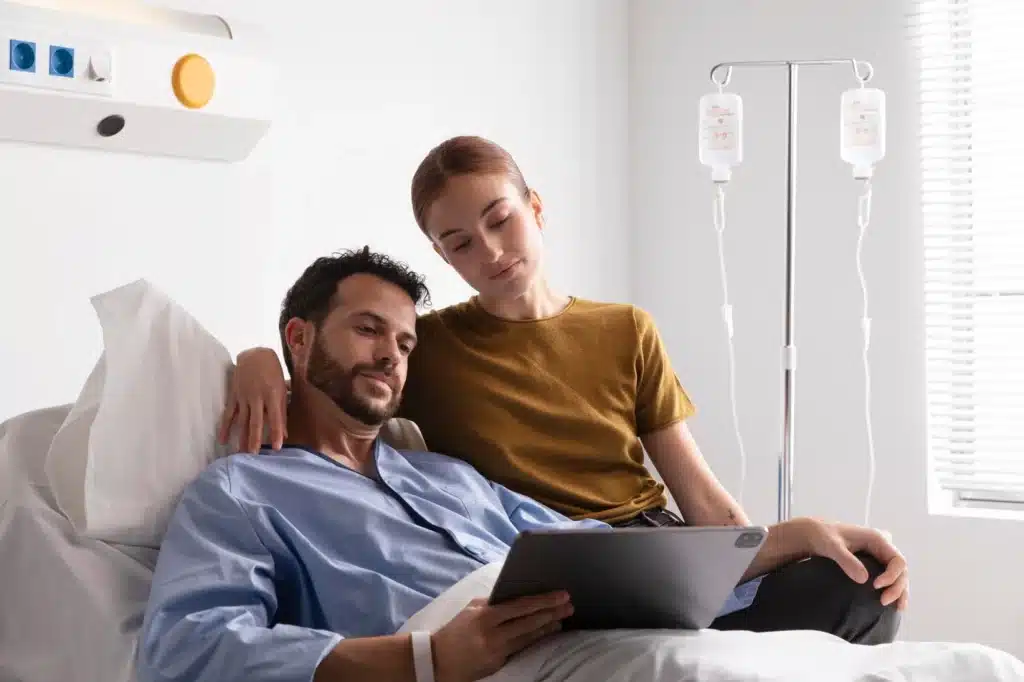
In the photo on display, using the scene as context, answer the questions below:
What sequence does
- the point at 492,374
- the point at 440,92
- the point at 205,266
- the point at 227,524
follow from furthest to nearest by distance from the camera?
1. the point at 440,92
2. the point at 205,266
3. the point at 492,374
4. the point at 227,524

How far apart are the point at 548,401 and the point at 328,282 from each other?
0.40 m

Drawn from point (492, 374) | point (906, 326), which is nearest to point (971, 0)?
point (906, 326)

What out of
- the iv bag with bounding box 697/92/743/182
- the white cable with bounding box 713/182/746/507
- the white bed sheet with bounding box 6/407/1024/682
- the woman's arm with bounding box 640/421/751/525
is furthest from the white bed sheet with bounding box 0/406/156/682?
the white cable with bounding box 713/182/746/507

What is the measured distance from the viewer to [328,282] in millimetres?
1834

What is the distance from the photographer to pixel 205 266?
215 cm

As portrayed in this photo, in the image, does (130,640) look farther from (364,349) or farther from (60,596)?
(364,349)

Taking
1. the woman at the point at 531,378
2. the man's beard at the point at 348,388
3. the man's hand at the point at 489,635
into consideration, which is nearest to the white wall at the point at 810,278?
the woman at the point at 531,378

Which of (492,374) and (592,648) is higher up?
(492,374)

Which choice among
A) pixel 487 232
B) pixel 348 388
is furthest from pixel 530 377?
pixel 348 388

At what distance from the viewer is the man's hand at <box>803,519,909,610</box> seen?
5.82 ft

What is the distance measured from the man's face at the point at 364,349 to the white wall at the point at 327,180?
0.41 meters

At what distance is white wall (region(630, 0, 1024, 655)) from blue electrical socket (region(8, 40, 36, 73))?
2021 mm

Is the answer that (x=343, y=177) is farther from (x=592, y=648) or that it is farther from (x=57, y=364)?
(x=592, y=648)

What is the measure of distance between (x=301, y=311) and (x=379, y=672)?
641 millimetres
